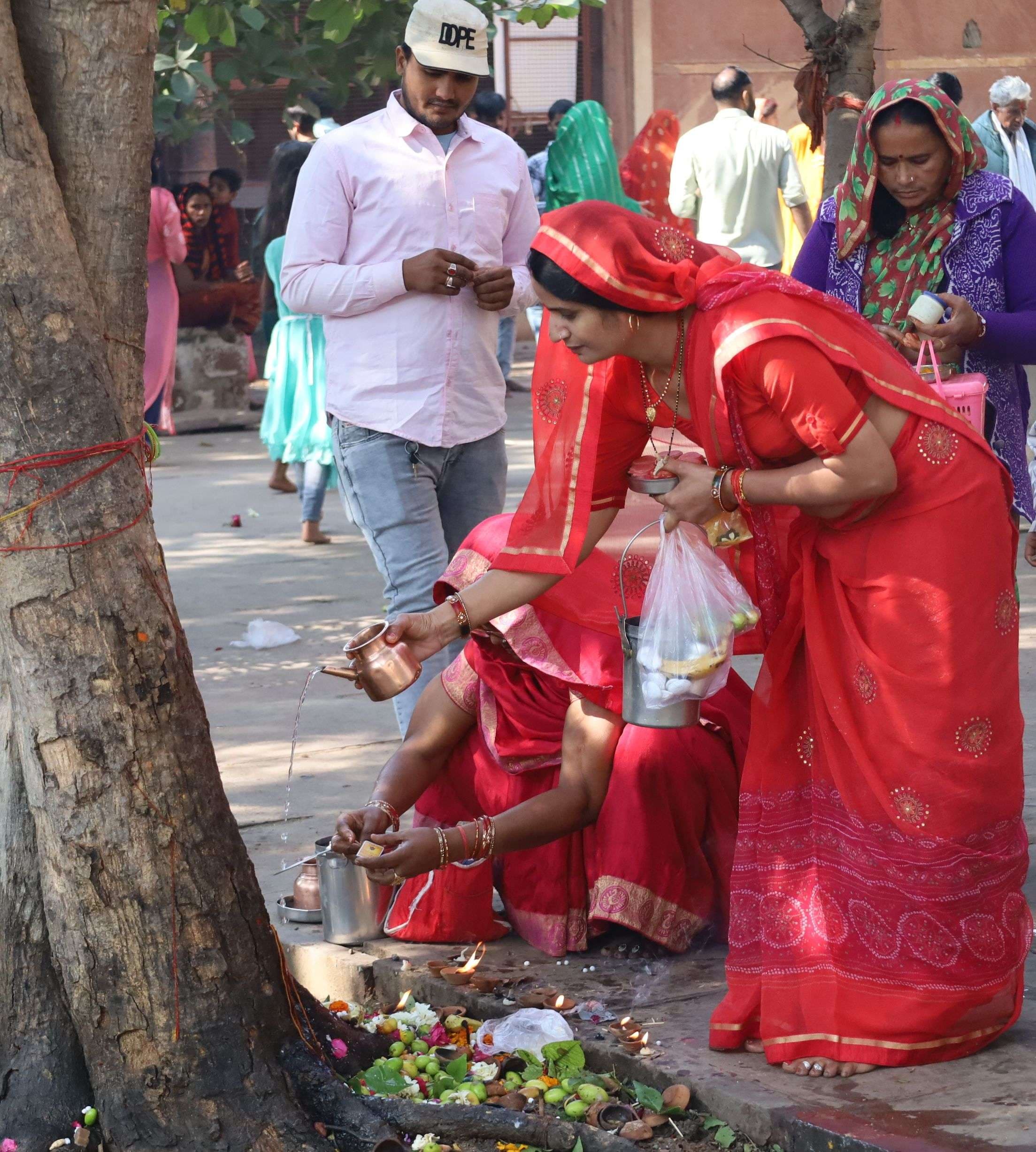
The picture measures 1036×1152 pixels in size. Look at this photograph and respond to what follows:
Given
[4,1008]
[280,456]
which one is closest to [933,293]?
[4,1008]

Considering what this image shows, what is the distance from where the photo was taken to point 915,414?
296cm

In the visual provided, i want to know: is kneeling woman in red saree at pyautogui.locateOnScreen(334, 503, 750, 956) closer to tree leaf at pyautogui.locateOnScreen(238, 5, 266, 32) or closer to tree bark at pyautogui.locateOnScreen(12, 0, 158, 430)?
tree bark at pyautogui.locateOnScreen(12, 0, 158, 430)

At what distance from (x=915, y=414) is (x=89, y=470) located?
56.1 inches

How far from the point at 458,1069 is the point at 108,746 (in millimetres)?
965

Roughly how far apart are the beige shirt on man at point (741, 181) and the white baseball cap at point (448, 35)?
5.52 meters

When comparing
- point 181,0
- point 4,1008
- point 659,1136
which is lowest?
point 659,1136

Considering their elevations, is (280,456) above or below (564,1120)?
above

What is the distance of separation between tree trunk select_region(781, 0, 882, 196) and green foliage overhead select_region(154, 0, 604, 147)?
5.22 metres

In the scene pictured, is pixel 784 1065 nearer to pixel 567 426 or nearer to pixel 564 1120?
pixel 564 1120

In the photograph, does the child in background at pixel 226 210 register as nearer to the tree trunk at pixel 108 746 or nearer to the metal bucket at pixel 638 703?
the metal bucket at pixel 638 703

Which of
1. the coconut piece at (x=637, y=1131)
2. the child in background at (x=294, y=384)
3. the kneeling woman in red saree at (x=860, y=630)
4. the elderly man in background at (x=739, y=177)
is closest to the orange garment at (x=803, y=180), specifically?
the elderly man in background at (x=739, y=177)

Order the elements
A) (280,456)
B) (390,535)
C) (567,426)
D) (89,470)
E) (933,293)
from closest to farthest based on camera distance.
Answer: (89,470) < (567,426) < (933,293) < (390,535) < (280,456)

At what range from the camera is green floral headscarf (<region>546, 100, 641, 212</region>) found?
367 inches

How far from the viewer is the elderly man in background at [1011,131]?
31.1 ft
